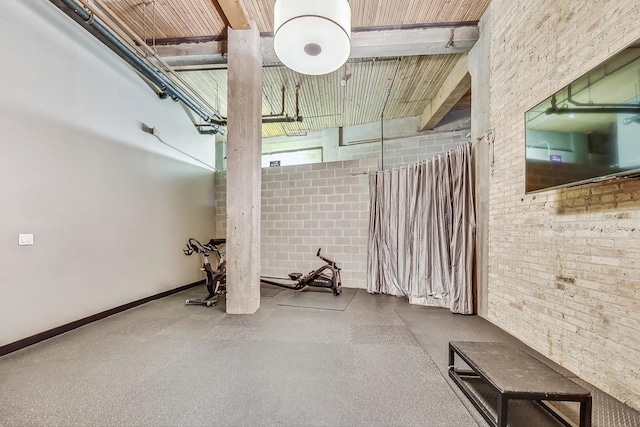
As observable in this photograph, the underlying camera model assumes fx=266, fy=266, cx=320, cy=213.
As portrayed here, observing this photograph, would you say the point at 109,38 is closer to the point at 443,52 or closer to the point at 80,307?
the point at 80,307

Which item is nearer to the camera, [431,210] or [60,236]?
[60,236]

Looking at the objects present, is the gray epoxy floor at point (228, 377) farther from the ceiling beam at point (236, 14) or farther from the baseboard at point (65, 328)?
the ceiling beam at point (236, 14)

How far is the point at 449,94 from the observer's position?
4859mm

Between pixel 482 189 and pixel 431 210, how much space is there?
0.86 meters

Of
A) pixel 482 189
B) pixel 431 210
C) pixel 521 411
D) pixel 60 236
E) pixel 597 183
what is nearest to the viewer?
pixel 521 411

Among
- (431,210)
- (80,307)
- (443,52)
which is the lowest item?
(80,307)

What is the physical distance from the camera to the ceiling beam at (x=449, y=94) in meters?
A: 4.35

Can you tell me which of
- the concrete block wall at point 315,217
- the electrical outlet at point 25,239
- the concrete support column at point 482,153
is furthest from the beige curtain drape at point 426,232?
the electrical outlet at point 25,239

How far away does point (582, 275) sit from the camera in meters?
2.16

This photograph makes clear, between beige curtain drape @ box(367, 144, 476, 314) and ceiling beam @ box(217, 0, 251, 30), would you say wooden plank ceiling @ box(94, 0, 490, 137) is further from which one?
beige curtain drape @ box(367, 144, 476, 314)

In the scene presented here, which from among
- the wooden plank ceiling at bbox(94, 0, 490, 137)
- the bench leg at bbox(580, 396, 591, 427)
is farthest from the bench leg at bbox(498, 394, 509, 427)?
the wooden plank ceiling at bbox(94, 0, 490, 137)

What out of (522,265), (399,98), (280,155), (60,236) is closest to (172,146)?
(60,236)

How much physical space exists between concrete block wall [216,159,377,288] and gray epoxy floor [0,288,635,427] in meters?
1.95

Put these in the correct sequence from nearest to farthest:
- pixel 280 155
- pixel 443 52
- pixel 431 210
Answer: pixel 443 52 < pixel 431 210 < pixel 280 155
